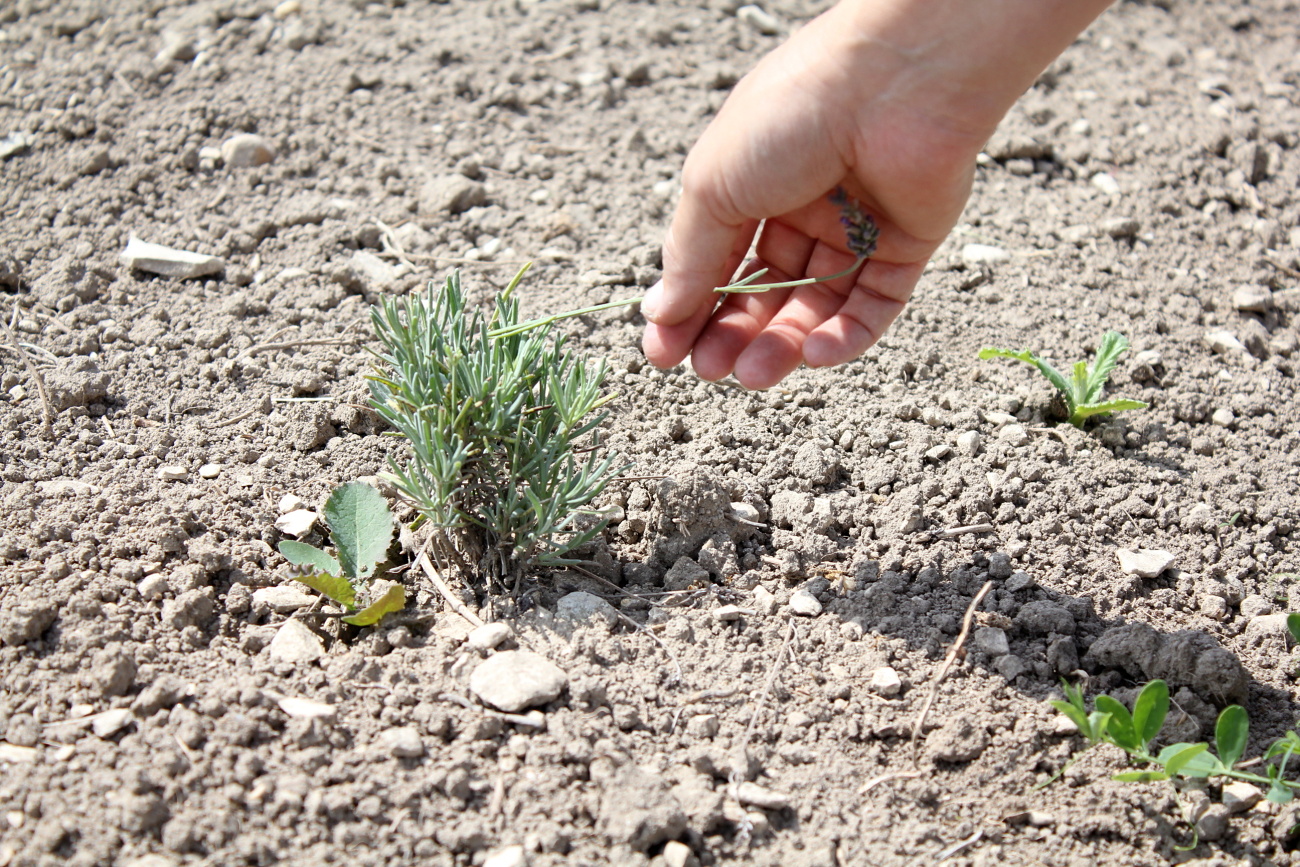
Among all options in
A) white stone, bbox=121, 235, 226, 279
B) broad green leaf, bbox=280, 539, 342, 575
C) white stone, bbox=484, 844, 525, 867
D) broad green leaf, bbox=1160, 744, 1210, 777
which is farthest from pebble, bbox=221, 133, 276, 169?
broad green leaf, bbox=1160, 744, 1210, 777

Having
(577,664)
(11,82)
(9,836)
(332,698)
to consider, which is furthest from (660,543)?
(11,82)

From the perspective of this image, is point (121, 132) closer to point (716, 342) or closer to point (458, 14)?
point (458, 14)

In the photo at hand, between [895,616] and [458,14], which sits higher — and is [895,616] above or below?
below

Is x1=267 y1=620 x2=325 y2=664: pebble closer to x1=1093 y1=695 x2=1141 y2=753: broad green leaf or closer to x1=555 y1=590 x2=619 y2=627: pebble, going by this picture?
x1=555 y1=590 x2=619 y2=627: pebble

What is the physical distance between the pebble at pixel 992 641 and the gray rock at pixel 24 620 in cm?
191

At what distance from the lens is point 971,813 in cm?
188

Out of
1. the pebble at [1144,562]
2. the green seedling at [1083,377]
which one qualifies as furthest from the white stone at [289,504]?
the pebble at [1144,562]

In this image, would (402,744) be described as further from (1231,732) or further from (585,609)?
(1231,732)

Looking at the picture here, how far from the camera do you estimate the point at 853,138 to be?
210cm

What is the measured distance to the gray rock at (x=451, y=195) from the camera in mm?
3371

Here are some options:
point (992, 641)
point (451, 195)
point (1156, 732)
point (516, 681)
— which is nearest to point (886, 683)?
point (992, 641)

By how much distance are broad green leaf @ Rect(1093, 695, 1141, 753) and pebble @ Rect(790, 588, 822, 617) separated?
0.60 meters

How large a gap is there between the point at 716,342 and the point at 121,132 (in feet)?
A: 8.45

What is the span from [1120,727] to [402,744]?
133 cm
